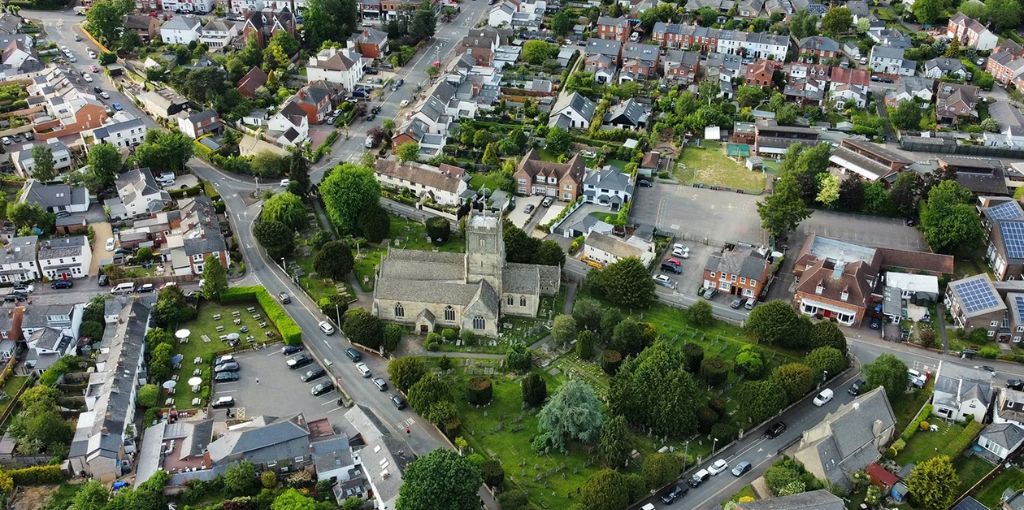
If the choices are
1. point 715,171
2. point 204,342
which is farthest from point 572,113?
point 204,342

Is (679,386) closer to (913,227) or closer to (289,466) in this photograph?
(289,466)

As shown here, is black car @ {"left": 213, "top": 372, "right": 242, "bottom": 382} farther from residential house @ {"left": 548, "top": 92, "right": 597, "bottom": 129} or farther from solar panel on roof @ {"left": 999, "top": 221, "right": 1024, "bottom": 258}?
solar panel on roof @ {"left": 999, "top": 221, "right": 1024, "bottom": 258}

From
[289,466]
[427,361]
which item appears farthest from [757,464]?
[289,466]

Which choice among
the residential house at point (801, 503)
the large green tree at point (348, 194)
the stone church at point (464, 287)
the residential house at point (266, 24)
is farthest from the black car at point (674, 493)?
the residential house at point (266, 24)

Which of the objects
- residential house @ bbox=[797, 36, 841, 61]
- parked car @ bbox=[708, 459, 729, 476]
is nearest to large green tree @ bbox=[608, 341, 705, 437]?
parked car @ bbox=[708, 459, 729, 476]

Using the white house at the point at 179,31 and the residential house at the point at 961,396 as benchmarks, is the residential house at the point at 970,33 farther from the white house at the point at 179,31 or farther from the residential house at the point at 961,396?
the white house at the point at 179,31
